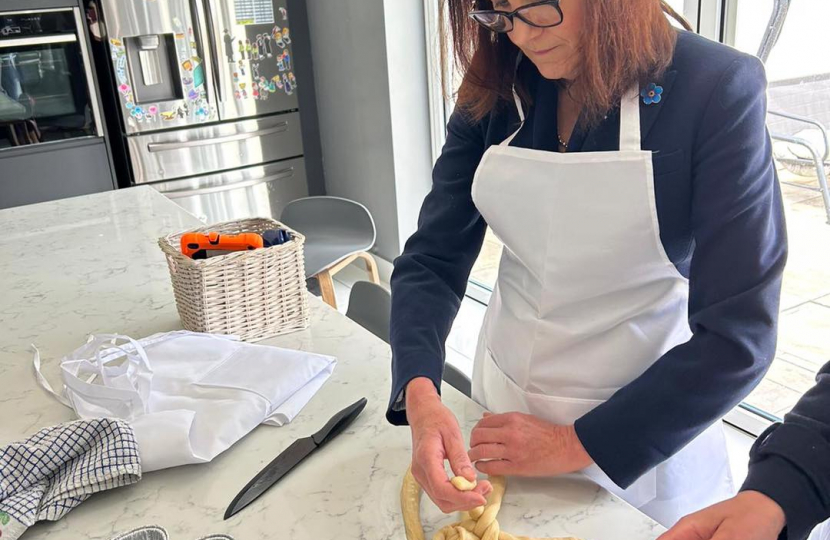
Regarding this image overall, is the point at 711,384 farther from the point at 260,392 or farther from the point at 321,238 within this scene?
the point at 321,238

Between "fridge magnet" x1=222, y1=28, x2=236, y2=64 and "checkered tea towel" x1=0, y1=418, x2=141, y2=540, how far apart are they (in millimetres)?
2639

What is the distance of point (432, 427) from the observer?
34.1 inches

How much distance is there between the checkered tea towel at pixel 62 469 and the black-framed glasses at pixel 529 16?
2.20 ft

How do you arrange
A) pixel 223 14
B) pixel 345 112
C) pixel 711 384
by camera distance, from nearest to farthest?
pixel 711 384, pixel 223 14, pixel 345 112

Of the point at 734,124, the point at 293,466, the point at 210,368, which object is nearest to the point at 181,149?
the point at 210,368

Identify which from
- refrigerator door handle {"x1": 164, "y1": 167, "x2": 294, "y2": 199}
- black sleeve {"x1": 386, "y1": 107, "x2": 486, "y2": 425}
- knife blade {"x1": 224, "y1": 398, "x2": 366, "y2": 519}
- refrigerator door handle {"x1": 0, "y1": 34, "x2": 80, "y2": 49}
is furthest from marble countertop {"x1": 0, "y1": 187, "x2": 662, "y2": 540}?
refrigerator door handle {"x1": 164, "y1": 167, "x2": 294, "y2": 199}

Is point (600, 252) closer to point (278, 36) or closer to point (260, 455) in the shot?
point (260, 455)

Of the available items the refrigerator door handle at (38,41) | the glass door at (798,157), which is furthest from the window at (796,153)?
the refrigerator door handle at (38,41)

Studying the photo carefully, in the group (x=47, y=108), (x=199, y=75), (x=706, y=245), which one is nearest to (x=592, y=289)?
(x=706, y=245)

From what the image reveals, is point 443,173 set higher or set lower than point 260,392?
higher

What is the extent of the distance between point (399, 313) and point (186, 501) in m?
0.37

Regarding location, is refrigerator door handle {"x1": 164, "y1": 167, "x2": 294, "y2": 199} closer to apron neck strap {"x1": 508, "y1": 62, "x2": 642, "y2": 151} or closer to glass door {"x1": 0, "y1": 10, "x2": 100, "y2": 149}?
glass door {"x1": 0, "y1": 10, "x2": 100, "y2": 149}

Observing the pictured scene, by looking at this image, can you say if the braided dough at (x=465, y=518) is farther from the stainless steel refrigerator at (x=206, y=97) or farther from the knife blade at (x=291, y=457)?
the stainless steel refrigerator at (x=206, y=97)

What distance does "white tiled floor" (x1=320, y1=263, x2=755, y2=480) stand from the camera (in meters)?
2.11
